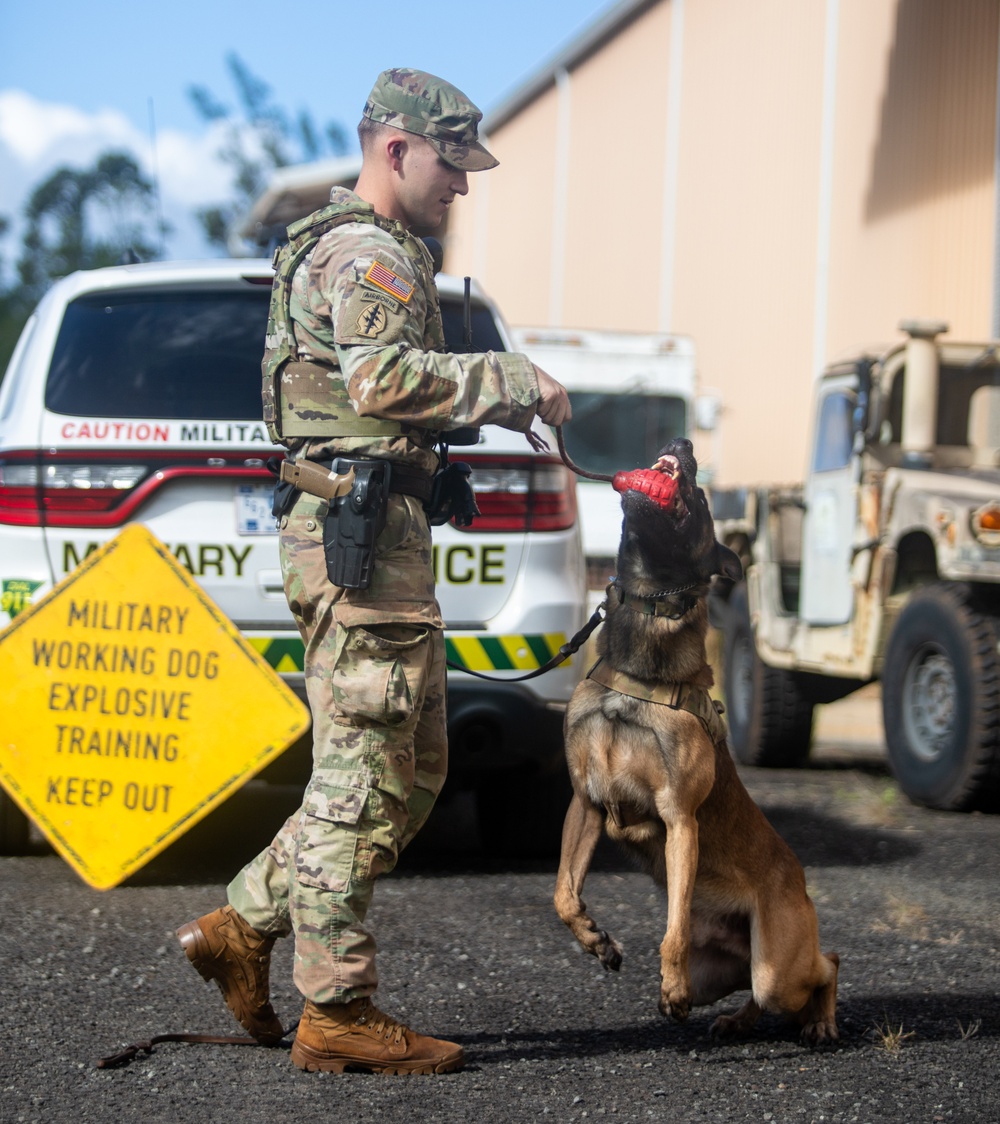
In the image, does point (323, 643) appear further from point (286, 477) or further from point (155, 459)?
point (155, 459)

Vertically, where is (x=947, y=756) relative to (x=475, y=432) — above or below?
below

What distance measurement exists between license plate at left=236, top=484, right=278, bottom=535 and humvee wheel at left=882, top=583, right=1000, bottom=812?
334 cm

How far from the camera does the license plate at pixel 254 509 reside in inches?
187

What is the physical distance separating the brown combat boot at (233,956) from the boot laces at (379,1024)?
0.26m

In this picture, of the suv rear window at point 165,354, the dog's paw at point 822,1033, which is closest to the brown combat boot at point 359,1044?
the dog's paw at point 822,1033

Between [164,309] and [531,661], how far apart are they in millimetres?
1624

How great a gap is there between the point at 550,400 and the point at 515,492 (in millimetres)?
1828

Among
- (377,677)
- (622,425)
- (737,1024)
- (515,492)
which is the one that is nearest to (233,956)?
(377,677)

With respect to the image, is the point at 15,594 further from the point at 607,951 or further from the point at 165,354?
the point at 607,951

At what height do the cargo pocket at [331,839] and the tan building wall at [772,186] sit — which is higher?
the tan building wall at [772,186]

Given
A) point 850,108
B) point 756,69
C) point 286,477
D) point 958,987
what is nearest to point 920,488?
point 958,987

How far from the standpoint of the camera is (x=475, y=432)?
11.5ft

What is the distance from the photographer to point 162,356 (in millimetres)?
4930

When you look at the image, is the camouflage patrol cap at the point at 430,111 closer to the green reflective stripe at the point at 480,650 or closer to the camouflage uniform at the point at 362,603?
the camouflage uniform at the point at 362,603
